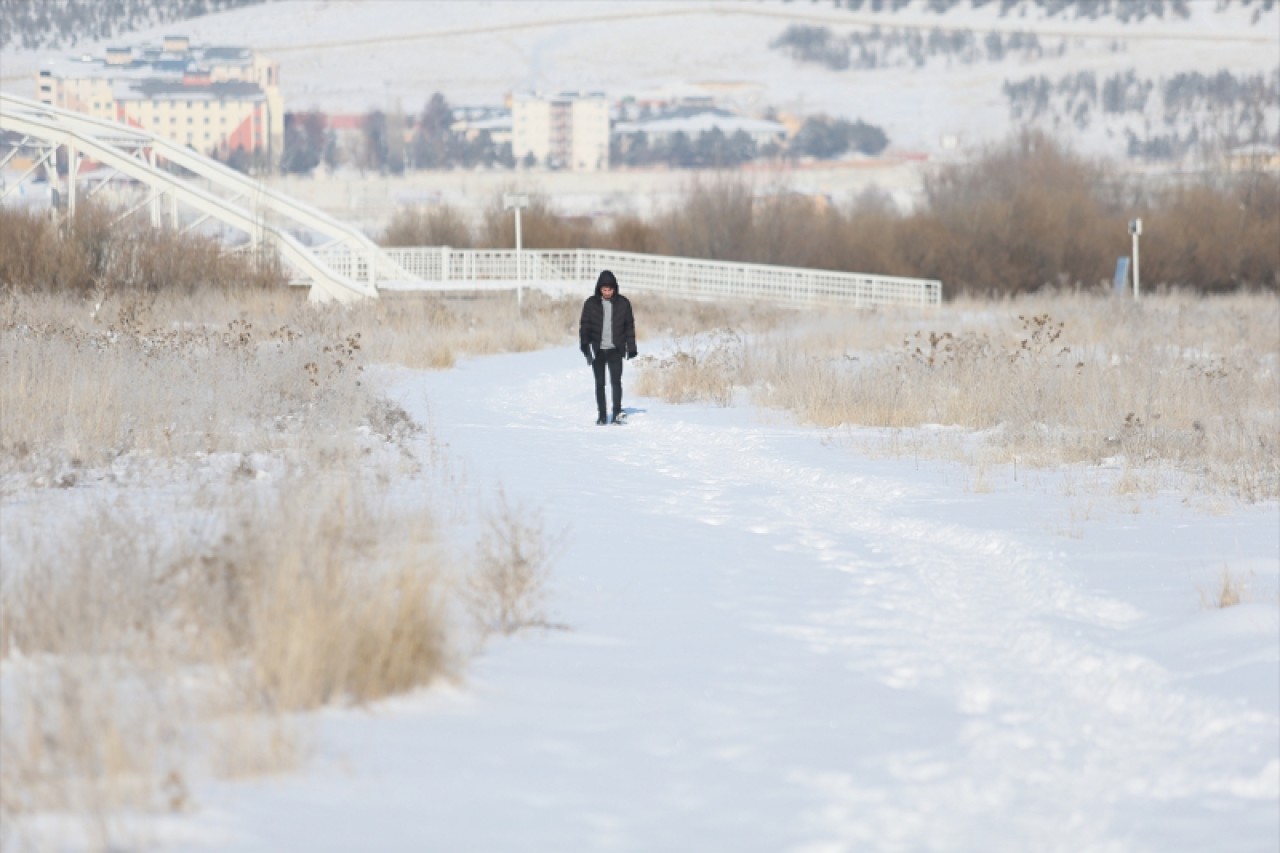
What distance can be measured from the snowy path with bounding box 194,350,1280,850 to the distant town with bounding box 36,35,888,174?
126952mm

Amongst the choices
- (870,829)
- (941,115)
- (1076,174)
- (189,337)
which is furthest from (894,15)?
(870,829)

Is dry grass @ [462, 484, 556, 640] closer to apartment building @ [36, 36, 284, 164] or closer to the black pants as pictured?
the black pants

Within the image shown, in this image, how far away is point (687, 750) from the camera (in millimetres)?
5090

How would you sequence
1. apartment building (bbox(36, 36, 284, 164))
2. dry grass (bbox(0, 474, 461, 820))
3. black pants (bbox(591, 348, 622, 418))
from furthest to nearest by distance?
apartment building (bbox(36, 36, 284, 164)) < black pants (bbox(591, 348, 622, 418)) < dry grass (bbox(0, 474, 461, 820))

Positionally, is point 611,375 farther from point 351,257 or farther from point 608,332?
point 351,257

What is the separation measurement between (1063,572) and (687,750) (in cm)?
327

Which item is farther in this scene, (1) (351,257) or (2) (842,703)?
(1) (351,257)

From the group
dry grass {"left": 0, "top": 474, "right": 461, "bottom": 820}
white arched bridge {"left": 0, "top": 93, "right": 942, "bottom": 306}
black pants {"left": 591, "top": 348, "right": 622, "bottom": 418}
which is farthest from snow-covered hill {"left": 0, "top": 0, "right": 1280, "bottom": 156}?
dry grass {"left": 0, "top": 474, "right": 461, "bottom": 820}

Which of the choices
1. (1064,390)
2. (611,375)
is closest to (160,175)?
(611,375)

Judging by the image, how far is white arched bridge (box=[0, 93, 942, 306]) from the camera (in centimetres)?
3466

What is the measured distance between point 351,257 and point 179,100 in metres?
112

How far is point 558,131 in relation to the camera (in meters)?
150

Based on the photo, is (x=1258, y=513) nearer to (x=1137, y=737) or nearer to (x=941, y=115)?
(x=1137, y=737)

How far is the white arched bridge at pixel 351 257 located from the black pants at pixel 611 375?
18.5 metres
